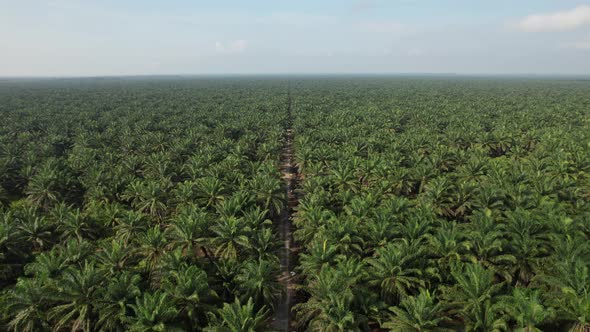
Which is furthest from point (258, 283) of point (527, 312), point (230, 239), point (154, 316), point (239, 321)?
point (527, 312)

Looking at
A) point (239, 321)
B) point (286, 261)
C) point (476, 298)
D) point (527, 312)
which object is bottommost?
point (286, 261)

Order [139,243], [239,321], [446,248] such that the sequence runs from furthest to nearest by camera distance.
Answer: [139,243] < [446,248] < [239,321]

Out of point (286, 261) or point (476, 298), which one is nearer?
point (476, 298)

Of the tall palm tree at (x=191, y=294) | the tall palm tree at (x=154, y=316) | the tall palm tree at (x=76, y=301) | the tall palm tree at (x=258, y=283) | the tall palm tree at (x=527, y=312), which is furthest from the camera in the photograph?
the tall palm tree at (x=258, y=283)

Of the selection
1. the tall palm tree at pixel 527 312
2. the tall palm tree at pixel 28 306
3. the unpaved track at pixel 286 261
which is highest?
the tall palm tree at pixel 527 312

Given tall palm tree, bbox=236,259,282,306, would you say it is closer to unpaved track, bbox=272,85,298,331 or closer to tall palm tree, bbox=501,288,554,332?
unpaved track, bbox=272,85,298,331

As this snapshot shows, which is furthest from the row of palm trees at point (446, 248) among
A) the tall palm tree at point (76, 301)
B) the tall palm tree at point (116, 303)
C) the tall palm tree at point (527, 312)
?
the tall palm tree at point (76, 301)

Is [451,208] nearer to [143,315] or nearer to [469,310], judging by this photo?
[469,310]

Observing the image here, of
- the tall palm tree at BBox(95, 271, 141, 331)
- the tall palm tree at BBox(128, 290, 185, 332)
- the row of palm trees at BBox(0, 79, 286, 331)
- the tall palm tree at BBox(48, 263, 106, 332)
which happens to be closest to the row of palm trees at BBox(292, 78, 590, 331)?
the row of palm trees at BBox(0, 79, 286, 331)

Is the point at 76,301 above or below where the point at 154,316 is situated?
below

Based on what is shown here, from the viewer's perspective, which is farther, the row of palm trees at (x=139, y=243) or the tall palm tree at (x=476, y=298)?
the row of palm trees at (x=139, y=243)

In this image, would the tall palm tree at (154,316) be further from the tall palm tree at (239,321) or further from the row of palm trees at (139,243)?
the tall palm tree at (239,321)

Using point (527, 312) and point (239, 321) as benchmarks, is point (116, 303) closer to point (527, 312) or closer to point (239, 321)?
point (239, 321)
